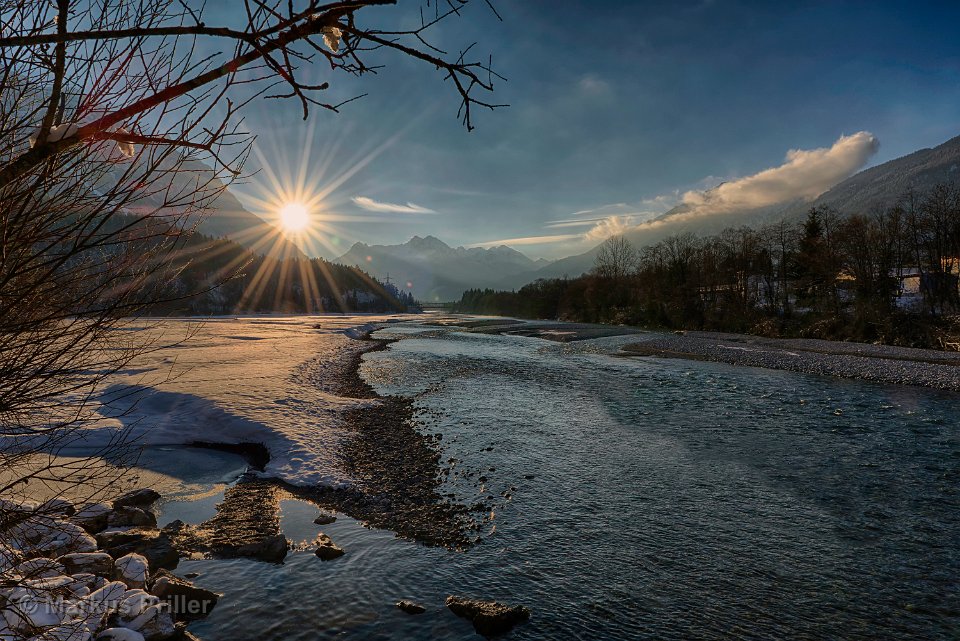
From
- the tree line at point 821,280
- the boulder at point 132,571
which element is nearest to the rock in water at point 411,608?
the boulder at point 132,571

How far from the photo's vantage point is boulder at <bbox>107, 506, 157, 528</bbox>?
828 cm

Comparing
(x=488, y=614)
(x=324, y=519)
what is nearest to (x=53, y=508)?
(x=488, y=614)

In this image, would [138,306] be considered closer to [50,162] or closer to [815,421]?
[50,162]

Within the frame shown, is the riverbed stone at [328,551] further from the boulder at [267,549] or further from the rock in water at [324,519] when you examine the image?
the rock in water at [324,519]

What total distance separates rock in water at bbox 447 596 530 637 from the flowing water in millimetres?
128

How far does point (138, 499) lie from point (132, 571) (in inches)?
170

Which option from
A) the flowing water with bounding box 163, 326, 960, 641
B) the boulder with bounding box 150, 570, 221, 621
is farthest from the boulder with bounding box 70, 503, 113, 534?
the boulder with bounding box 150, 570, 221, 621

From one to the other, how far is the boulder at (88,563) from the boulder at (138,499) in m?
3.44

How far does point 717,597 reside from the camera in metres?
Result: 6.59

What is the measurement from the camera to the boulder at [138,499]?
30.4ft

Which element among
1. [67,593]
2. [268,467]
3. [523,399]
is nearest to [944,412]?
[523,399]

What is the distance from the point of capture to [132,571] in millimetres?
6219

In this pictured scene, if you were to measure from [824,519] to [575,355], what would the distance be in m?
29.9

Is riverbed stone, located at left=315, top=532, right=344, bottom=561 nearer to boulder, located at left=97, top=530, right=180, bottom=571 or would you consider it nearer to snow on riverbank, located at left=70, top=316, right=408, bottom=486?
boulder, located at left=97, top=530, right=180, bottom=571
